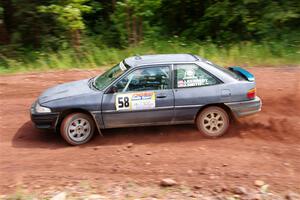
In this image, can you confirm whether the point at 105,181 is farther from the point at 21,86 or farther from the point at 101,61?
the point at 101,61

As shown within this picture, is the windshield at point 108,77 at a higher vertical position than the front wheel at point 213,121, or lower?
higher

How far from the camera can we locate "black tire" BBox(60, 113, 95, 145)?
7305 millimetres

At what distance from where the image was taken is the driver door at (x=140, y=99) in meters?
7.25

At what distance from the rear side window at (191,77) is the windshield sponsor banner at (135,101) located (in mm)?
560

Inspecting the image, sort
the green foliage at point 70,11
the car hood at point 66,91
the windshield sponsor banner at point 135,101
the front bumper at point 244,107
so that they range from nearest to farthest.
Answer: the windshield sponsor banner at point 135,101 < the car hood at point 66,91 < the front bumper at point 244,107 < the green foliage at point 70,11

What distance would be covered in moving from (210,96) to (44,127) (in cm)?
309

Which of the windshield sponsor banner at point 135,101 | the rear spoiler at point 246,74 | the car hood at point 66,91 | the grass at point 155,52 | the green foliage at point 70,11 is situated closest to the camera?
the windshield sponsor banner at point 135,101

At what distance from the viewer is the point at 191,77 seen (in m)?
7.47

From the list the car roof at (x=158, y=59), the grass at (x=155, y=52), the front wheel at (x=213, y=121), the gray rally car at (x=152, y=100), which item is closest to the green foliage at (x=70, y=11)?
the grass at (x=155, y=52)

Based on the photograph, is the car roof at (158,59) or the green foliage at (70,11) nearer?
the car roof at (158,59)

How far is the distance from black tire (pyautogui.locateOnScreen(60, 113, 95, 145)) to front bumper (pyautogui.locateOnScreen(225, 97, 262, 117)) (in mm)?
2599

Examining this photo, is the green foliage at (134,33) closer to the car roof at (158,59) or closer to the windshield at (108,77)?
the car roof at (158,59)

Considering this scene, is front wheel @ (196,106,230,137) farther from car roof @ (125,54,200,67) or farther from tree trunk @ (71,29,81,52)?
tree trunk @ (71,29,81,52)


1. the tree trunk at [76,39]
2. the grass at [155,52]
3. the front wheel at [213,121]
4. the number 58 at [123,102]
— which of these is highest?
the tree trunk at [76,39]
